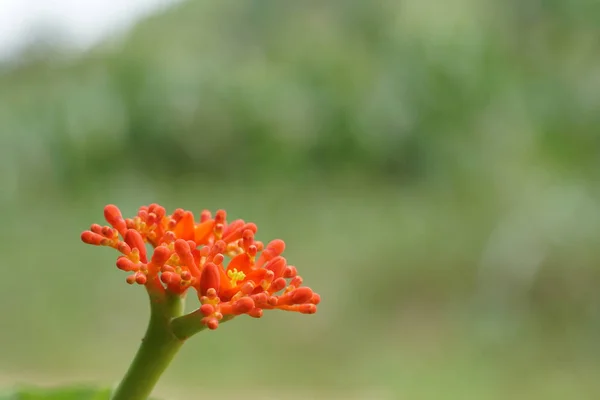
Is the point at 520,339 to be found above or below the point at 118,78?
below

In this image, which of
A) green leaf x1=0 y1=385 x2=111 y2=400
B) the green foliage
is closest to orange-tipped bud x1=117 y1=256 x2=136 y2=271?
green leaf x1=0 y1=385 x2=111 y2=400

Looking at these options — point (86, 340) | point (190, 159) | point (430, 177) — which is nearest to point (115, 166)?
point (190, 159)

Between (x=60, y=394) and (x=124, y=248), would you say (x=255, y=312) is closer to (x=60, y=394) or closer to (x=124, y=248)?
(x=124, y=248)

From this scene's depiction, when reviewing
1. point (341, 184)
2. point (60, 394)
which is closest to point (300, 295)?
point (60, 394)

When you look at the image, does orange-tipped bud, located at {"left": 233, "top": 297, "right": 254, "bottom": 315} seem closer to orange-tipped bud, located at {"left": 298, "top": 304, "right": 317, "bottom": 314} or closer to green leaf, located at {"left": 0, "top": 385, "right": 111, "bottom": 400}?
orange-tipped bud, located at {"left": 298, "top": 304, "right": 317, "bottom": 314}

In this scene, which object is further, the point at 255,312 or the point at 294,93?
the point at 294,93

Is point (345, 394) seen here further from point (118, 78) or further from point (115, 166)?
point (118, 78)
